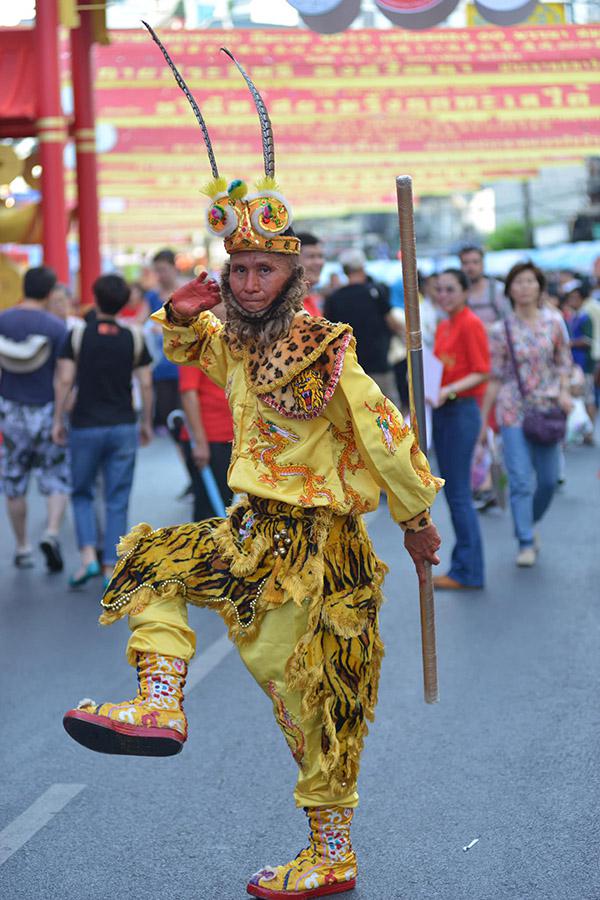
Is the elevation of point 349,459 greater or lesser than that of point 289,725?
greater

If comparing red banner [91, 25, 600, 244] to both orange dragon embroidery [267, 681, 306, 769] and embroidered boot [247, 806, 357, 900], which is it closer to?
orange dragon embroidery [267, 681, 306, 769]

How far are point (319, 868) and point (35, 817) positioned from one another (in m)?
1.16

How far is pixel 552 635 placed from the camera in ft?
24.6

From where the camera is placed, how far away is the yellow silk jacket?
413 cm

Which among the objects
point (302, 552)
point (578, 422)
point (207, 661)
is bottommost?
point (207, 661)

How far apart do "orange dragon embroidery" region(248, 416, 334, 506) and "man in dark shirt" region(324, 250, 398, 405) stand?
24.6 feet

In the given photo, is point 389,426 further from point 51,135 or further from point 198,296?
point 51,135

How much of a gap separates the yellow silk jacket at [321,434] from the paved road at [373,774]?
1.09m

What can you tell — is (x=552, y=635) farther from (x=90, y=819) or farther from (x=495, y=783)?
(x=90, y=819)

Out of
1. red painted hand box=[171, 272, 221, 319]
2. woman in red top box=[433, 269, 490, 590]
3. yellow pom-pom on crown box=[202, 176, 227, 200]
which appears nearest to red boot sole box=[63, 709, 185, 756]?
red painted hand box=[171, 272, 221, 319]

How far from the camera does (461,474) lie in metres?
8.72

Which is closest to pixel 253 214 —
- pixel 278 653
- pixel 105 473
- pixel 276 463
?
pixel 276 463

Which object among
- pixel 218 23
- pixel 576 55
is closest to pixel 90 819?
pixel 576 55

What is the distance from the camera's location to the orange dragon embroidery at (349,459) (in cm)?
427
